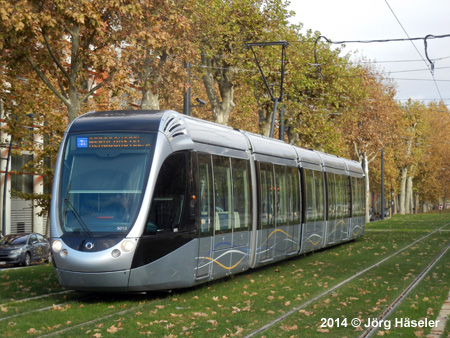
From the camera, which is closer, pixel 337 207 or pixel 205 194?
pixel 205 194

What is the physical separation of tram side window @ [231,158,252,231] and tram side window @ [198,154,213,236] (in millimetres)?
1315

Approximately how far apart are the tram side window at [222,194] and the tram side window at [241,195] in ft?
1.02

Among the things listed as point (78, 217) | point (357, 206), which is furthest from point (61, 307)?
point (357, 206)

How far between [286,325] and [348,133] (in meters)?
48.9

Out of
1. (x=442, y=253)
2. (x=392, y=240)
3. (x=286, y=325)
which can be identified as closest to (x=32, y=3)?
(x=286, y=325)

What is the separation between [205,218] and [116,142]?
2.27 metres

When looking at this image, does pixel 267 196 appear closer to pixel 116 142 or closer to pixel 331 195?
pixel 116 142

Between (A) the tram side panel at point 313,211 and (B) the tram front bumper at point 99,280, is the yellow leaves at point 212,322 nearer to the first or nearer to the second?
(B) the tram front bumper at point 99,280

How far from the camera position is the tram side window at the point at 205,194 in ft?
47.9

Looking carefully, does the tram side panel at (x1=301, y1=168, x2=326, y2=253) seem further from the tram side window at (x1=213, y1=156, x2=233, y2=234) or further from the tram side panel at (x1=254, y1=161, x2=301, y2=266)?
the tram side window at (x1=213, y1=156, x2=233, y2=234)

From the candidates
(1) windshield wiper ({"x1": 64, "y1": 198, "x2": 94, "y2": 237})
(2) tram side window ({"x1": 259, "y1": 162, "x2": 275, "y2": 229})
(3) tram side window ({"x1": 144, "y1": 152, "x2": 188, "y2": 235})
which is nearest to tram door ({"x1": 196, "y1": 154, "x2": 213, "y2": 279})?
(3) tram side window ({"x1": 144, "y1": 152, "x2": 188, "y2": 235})

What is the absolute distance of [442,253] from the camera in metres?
25.3

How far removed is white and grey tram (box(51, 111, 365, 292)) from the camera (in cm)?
1294

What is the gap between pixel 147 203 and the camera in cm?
1310
